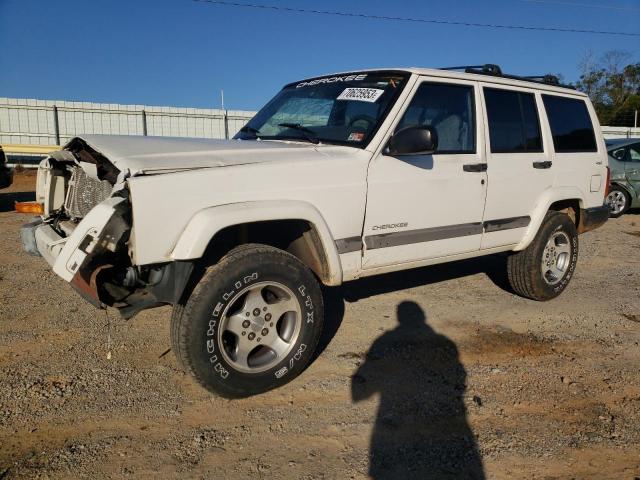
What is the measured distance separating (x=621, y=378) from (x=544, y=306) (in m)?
1.50

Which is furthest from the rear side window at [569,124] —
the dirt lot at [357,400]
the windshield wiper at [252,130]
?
the windshield wiper at [252,130]

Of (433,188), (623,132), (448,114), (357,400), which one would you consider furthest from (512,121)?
(623,132)

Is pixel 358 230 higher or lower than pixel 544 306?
higher

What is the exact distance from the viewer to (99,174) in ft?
10.1

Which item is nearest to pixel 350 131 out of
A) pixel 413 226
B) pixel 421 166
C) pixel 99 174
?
pixel 421 166

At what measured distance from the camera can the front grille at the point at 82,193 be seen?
3.41 metres

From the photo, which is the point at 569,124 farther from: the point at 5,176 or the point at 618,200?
the point at 5,176

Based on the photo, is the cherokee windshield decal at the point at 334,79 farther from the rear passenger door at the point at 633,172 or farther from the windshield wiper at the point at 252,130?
the rear passenger door at the point at 633,172

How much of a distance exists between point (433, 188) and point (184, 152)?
1.80 metres

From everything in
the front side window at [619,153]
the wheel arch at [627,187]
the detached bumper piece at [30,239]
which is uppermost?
the front side window at [619,153]

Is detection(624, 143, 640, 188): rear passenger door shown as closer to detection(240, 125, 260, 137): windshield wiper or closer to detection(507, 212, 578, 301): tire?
detection(507, 212, 578, 301): tire

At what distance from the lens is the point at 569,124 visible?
201 inches

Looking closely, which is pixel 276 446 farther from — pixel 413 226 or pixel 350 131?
pixel 350 131

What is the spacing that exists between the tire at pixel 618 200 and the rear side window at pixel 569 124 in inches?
237
